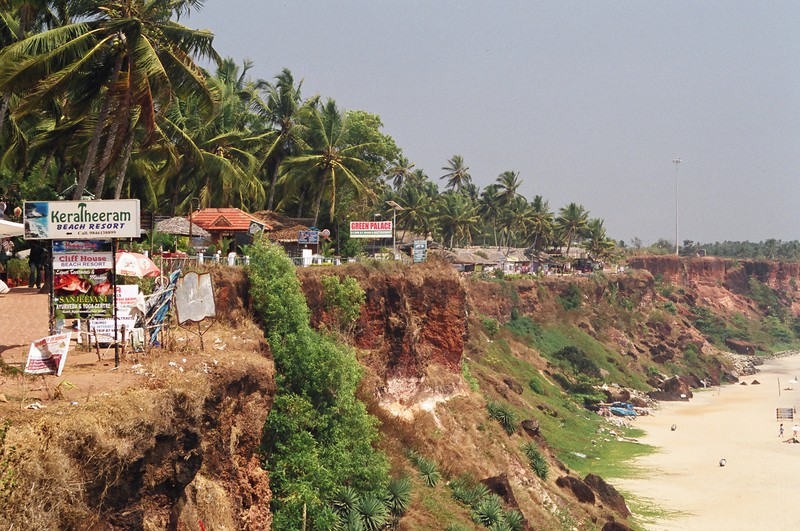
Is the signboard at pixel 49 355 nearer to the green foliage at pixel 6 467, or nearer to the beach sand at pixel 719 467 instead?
the green foliage at pixel 6 467

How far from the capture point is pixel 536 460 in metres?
44.2

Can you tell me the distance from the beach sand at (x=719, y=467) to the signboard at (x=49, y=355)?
36098mm

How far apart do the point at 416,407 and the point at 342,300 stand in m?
8.44

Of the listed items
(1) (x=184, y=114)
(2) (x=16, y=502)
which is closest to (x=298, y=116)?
(1) (x=184, y=114)

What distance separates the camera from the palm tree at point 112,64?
23766 mm

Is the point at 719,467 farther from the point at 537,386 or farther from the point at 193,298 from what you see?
the point at 193,298

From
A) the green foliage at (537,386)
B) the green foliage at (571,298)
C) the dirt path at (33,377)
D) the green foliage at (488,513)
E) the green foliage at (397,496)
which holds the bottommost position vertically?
the green foliage at (537,386)

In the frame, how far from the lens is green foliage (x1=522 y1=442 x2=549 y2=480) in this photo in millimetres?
43625

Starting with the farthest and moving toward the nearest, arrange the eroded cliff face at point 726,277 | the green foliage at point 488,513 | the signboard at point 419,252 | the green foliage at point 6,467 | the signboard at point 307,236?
the eroded cliff face at point 726,277
the signboard at point 419,252
the signboard at point 307,236
the green foliage at point 488,513
the green foliage at point 6,467

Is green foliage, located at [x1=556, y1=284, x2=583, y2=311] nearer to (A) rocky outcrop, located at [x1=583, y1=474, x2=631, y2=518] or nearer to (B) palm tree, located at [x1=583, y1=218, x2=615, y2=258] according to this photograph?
(B) palm tree, located at [x1=583, y1=218, x2=615, y2=258]

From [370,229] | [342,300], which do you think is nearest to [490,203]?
[370,229]

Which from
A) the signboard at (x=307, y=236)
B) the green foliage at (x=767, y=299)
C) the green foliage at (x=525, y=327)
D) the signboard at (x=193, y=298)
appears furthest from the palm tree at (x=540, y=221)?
the signboard at (x=193, y=298)

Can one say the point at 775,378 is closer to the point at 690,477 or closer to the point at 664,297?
the point at 664,297

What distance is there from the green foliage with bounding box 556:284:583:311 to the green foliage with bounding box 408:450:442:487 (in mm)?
63672
